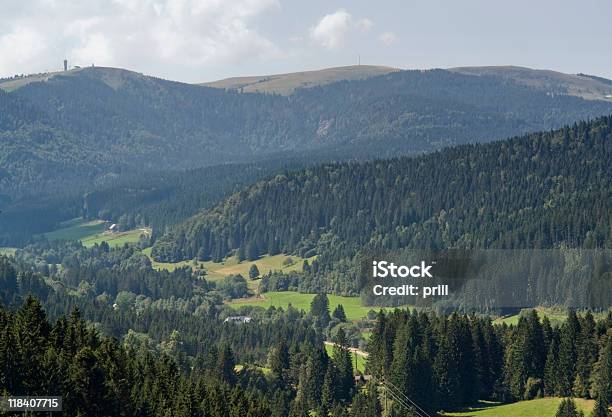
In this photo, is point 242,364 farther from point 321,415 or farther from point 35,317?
point 35,317

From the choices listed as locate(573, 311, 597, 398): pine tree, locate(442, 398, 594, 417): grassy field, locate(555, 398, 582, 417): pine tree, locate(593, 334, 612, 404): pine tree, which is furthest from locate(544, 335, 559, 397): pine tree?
locate(555, 398, 582, 417): pine tree

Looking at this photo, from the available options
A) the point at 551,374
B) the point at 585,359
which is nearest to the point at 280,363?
the point at 551,374

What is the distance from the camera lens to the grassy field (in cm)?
16400

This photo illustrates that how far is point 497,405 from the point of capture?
6939 inches

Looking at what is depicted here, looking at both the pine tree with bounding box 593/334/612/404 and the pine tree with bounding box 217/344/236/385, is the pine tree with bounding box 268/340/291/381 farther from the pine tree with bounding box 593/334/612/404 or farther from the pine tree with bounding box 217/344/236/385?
the pine tree with bounding box 593/334/612/404

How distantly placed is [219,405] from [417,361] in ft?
200

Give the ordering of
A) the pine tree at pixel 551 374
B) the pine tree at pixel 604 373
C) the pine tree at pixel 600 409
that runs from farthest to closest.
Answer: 1. the pine tree at pixel 551 374
2. the pine tree at pixel 604 373
3. the pine tree at pixel 600 409

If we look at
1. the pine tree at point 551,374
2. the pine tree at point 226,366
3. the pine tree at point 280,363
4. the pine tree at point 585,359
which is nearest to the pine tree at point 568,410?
the pine tree at point 585,359

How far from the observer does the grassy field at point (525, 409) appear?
164000 millimetres

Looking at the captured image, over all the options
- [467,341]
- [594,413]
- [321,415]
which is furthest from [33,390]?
[467,341]

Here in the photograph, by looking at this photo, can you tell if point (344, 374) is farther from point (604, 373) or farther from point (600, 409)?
point (600, 409)

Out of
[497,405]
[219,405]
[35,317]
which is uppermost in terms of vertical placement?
[35,317]

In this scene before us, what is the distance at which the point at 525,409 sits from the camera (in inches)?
6604

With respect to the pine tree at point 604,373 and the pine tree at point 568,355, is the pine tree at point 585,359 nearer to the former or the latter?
the pine tree at point 568,355
